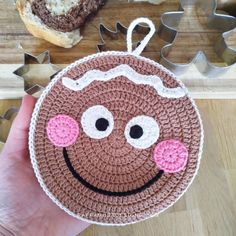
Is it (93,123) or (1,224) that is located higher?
(93,123)

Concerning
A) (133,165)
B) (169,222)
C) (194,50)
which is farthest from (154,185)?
(194,50)

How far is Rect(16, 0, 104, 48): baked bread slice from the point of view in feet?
2.03

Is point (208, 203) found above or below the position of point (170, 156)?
below

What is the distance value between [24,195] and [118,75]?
0.22m

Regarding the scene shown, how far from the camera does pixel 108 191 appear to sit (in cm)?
49

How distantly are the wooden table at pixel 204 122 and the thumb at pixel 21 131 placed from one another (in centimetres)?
7

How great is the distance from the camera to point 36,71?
25.8 inches

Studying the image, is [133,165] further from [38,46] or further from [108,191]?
[38,46]

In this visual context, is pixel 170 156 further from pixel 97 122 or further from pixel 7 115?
pixel 7 115

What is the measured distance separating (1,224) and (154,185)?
218mm

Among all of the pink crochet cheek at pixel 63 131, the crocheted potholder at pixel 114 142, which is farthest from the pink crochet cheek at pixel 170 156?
the pink crochet cheek at pixel 63 131

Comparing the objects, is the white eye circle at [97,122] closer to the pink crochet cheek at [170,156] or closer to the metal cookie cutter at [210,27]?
the pink crochet cheek at [170,156]

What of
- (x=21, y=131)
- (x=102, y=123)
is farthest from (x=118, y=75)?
(x=21, y=131)

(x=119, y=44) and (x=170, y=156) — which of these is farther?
(x=119, y=44)
